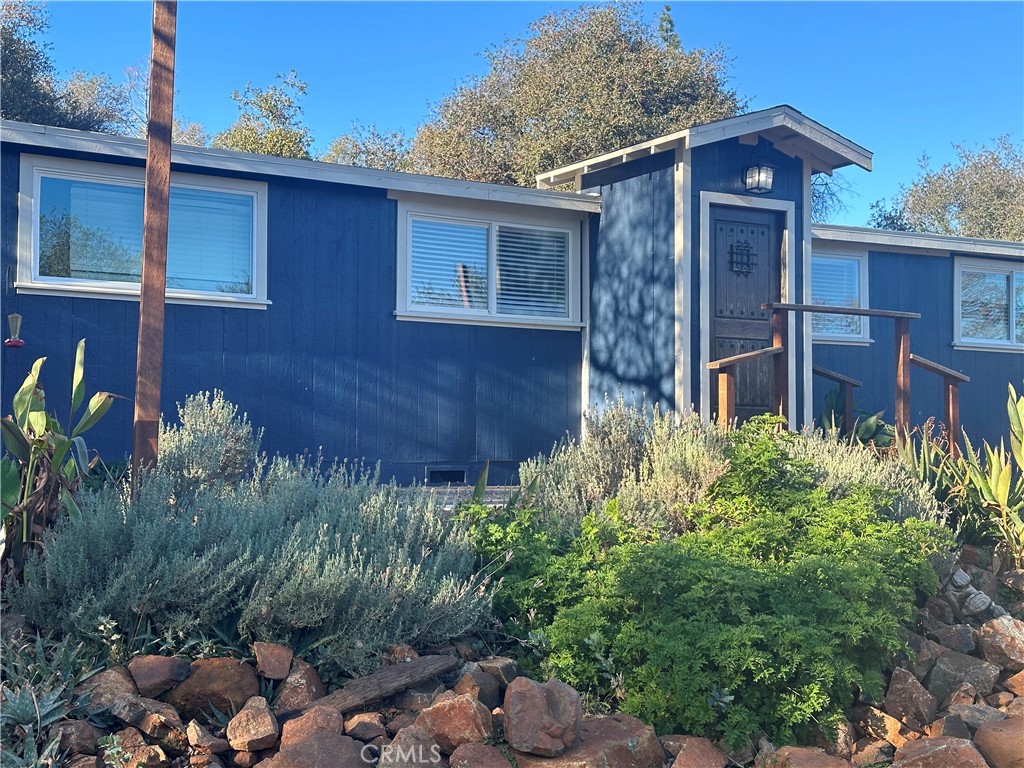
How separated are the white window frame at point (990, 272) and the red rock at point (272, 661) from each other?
11290 millimetres

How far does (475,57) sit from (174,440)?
2098 centimetres

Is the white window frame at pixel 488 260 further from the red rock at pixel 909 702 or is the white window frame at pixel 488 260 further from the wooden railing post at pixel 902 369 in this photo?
the red rock at pixel 909 702

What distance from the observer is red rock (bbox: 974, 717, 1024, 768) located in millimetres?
4570

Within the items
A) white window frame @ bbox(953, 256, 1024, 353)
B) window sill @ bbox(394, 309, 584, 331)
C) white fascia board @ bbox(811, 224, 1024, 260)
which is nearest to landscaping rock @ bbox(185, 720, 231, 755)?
window sill @ bbox(394, 309, 584, 331)

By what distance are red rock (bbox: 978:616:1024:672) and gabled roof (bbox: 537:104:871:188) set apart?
5.22m

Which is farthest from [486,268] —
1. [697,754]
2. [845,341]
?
[697,754]

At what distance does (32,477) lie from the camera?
16.7ft

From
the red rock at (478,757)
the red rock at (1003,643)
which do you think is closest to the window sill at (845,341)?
the red rock at (1003,643)

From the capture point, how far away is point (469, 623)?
498 cm

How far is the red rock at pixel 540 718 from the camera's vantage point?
4.04 m

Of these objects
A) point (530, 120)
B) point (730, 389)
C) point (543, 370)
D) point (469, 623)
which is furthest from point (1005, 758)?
point (530, 120)

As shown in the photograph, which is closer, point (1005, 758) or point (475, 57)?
point (1005, 758)

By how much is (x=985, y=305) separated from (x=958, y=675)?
951 centimetres

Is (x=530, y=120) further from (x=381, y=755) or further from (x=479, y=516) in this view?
(x=381, y=755)
